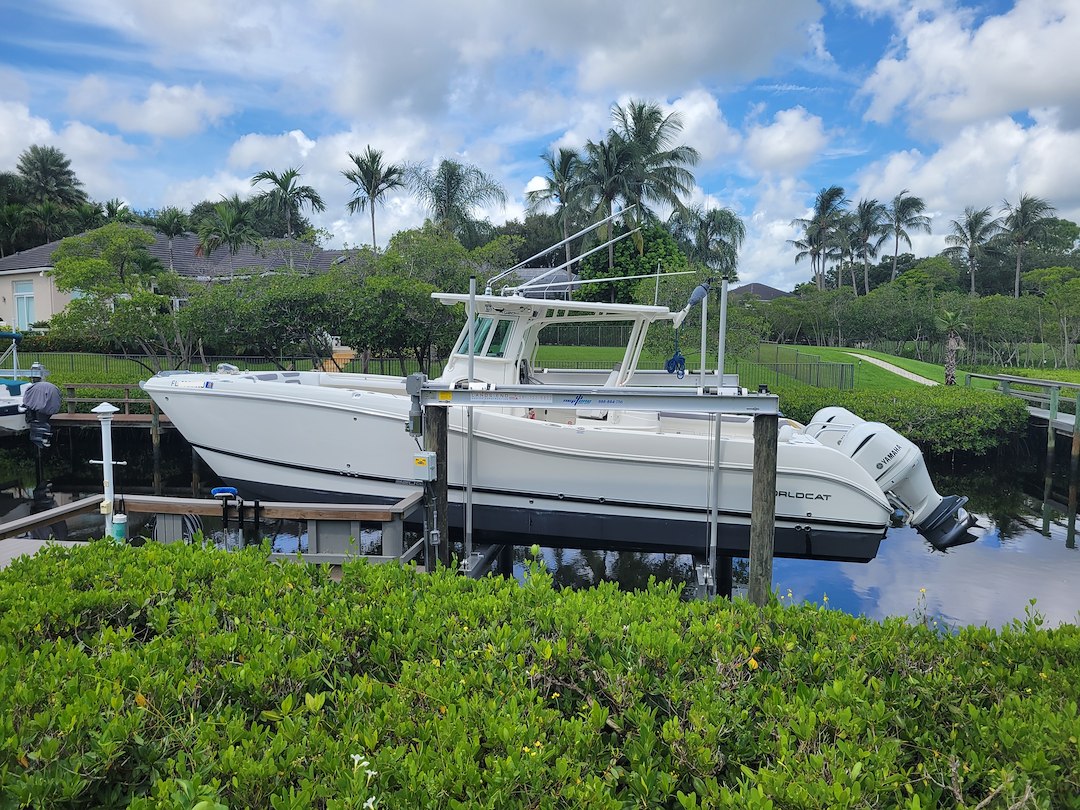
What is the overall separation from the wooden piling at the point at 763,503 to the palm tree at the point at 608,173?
2194cm

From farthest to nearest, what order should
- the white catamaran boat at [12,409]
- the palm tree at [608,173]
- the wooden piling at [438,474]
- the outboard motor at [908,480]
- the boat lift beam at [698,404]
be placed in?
the palm tree at [608,173] → the white catamaran boat at [12,409] → the outboard motor at [908,480] → the wooden piling at [438,474] → the boat lift beam at [698,404]

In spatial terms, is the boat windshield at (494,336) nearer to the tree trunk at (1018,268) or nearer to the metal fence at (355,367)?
the metal fence at (355,367)

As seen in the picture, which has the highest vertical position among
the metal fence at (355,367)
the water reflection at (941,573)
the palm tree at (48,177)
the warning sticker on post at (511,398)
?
the palm tree at (48,177)

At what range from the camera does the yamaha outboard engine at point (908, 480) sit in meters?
8.59

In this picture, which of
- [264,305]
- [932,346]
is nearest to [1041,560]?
[264,305]

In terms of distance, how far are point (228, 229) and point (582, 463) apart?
26255mm

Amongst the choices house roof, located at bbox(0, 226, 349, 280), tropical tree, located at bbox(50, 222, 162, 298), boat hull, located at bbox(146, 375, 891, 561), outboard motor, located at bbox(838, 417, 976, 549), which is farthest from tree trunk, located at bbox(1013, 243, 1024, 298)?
tropical tree, located at bbox(50, 222, 162, 298)

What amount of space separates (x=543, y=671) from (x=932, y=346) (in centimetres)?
4442

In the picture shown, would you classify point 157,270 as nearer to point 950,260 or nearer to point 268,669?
point 268,669

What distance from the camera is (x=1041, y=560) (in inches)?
417

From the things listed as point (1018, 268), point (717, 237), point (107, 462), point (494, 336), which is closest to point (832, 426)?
point (494, 336)

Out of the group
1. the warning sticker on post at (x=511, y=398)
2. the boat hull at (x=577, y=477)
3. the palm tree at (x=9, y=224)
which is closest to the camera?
the warning sticker on post at (x=511, y=398)

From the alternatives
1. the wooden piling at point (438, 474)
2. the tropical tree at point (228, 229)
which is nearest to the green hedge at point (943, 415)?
the wooden piling at point (438, 474)

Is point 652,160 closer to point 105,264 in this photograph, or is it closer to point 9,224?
point 105,264
